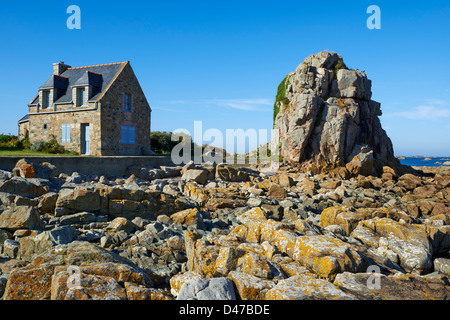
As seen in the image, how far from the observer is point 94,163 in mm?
18562

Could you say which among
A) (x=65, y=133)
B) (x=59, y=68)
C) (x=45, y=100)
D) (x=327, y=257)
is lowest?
(x=327, y=257)

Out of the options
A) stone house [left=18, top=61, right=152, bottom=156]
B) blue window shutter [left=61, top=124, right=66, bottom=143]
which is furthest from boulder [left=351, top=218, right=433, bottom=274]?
blue window shutter [left=61, top=124, right=66, bottom=143]

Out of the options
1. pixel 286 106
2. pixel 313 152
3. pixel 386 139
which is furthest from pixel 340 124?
pixel 386 139

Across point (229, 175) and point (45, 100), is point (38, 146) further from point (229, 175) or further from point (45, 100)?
point (229, 175)

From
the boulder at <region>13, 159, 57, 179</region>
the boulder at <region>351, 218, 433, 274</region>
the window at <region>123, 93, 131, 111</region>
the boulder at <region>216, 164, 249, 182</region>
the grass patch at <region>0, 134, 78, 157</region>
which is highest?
the window at <region>123, 93, 131, 111</region>

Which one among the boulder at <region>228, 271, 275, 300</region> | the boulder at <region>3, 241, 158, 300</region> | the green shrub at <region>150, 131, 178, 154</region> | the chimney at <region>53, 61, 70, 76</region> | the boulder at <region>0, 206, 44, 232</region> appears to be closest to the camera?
the boulder at <region>3, 241, 158, 300</region>

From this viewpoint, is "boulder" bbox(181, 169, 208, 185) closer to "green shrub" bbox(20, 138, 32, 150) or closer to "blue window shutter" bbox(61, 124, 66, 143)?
"blue window shutter" bbox(61, 124, 66, 143)

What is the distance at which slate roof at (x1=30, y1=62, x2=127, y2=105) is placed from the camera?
24.4 m

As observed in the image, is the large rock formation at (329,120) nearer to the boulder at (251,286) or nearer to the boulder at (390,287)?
the boulder at (390,287)

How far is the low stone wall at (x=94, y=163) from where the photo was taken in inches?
612

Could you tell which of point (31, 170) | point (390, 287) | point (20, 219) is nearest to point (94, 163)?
point (31, 170)

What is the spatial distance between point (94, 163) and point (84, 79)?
29.8 ft

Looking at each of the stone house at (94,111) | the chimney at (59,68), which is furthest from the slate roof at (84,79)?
the chimney at (59,68)
